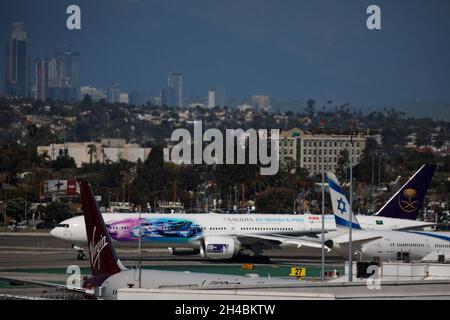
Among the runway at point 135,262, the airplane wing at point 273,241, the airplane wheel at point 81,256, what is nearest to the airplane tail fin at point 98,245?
the runway at point 135,262

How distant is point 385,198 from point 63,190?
183 ft

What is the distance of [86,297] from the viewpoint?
119ft

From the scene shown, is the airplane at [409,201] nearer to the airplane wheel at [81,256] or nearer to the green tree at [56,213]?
the airplane wheel at [81,256]

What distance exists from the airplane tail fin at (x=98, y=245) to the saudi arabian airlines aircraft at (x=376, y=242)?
97.3 ft

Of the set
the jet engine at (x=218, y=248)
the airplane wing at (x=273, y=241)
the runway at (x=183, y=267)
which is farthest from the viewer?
the airplane wing at (x=273, y=241)

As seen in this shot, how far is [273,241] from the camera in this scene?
262 ft

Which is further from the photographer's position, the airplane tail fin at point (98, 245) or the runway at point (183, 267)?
the airplane tail fin at point (98, 245)

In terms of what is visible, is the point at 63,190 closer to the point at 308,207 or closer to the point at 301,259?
the point at 308,207

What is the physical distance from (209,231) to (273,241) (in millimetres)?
4536

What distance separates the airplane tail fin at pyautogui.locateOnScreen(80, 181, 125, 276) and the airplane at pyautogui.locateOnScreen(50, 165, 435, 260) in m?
34.1

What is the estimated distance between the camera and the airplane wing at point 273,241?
79438 mm

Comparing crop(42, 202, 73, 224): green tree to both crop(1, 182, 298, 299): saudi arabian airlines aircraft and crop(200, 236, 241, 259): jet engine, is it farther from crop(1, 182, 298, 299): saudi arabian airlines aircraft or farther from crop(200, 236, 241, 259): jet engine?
crop(1, 182, 298, 299): saudi arabian airlines aircraft

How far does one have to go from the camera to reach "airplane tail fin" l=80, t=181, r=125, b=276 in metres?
40.3
